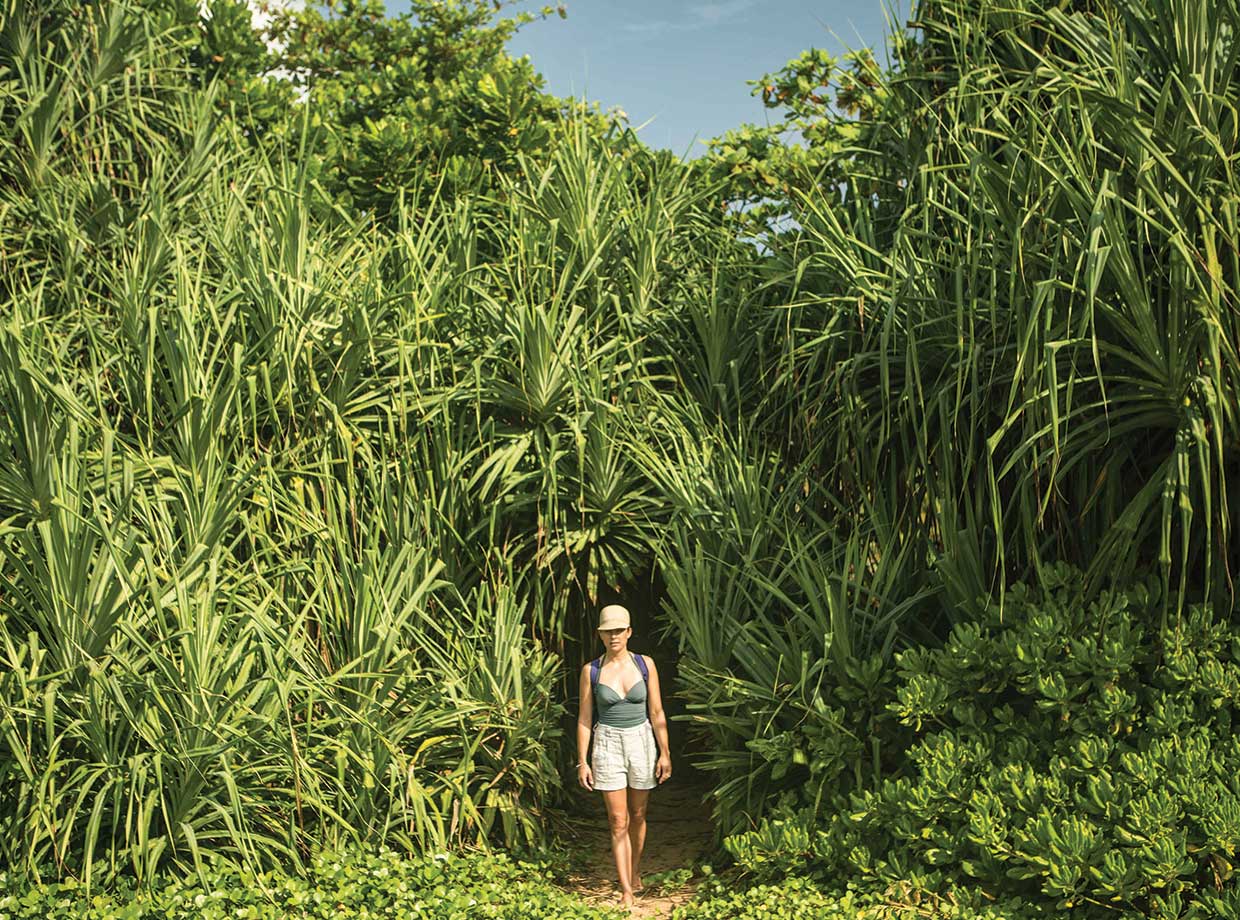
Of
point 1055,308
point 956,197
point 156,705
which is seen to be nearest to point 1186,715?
point 1055,308

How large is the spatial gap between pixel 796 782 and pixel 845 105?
5.35 m

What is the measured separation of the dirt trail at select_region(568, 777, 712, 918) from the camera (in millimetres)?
5637

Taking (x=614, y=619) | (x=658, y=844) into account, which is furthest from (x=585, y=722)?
(x=658, y=844)

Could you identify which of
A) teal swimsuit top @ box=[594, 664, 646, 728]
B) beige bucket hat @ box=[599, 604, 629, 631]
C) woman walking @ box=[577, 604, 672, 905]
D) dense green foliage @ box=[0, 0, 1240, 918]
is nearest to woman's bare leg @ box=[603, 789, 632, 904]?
woman walking @ box=[577, 604, 672, 905]

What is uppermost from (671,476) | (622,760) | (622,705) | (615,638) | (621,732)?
(671,476)

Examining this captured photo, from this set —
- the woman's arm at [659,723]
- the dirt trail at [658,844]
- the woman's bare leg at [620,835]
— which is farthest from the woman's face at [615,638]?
the dirt trail at [658,844]

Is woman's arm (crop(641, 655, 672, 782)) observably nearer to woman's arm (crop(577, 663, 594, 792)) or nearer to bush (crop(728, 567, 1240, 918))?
woman's arm (crop(577, 663, 594, 792))

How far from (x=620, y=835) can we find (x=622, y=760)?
0.35m

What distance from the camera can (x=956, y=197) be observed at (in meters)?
5.86

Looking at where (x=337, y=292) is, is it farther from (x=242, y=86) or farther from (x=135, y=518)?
(x=242, y=86)

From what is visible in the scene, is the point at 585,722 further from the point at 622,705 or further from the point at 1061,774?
the point at 1061,774

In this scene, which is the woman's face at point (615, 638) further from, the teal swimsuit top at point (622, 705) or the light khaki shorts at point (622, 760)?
the light khaki shorts at point (622, 760)

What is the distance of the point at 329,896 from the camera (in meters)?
4.75

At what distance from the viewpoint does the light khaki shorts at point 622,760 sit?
18.0 ft
